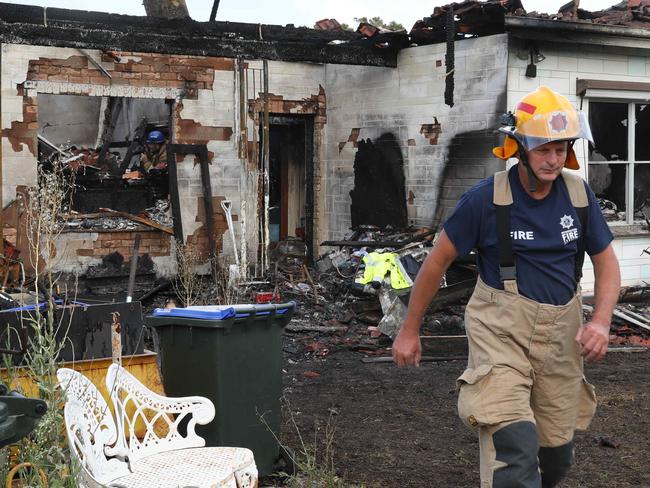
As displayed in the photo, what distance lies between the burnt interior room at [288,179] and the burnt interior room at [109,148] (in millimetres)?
1887

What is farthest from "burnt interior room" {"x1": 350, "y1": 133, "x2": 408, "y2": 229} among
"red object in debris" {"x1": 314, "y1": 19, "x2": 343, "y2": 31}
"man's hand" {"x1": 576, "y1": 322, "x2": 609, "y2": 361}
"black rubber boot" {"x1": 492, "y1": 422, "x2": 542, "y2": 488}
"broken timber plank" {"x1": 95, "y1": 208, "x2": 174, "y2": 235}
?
"black rubber boot" {"x1": 492, "y1": 422, "x2": 542, "y2": 488}

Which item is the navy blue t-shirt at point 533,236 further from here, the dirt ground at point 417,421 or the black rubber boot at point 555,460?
the dirt ground at point 417,421

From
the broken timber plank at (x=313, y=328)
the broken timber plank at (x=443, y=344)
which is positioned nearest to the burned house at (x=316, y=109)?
the broken timber plank at (x=313, y=328)

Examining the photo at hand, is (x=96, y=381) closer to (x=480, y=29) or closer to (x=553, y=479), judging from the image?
(x=553, y=479)

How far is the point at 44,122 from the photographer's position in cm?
1739

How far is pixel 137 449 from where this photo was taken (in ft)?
14.4

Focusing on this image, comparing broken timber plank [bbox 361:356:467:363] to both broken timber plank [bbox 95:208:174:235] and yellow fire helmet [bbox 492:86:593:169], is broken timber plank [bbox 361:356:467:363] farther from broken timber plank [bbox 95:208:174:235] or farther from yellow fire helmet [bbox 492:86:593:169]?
yellow fire helmet [bbox 492:86:593:169]

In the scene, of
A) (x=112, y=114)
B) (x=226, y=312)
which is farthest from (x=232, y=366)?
(x=112, y=114)

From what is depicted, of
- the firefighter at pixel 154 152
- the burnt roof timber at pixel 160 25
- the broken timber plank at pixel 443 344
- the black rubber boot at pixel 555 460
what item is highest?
the burnt roof timber at pixel 160 25

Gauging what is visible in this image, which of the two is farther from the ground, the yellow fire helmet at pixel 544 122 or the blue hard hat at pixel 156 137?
the blue hard hat at pixel 156 137

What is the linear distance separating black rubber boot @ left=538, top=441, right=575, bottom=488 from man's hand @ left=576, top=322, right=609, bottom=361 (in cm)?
49

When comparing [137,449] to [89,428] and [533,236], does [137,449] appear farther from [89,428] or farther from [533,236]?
[533,236]

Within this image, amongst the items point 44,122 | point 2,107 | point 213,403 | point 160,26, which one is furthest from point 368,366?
point 44,122

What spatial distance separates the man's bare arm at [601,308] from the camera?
3.65 m
